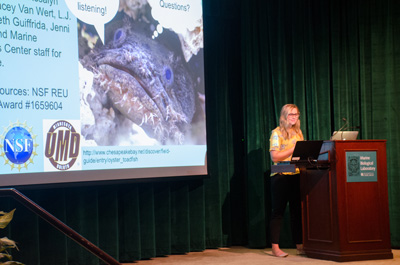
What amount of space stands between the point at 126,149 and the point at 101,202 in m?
0.58

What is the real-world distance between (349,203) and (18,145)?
9.20 feet

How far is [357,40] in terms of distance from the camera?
578 centimetres

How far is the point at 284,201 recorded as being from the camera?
16.1 feet

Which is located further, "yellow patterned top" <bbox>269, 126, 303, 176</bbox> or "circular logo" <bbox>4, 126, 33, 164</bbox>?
"yellow patterned top" <bbox>269, 126, 303, 176</bbox>

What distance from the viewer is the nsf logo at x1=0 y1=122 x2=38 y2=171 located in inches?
157

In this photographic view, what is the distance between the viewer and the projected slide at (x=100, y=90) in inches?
160

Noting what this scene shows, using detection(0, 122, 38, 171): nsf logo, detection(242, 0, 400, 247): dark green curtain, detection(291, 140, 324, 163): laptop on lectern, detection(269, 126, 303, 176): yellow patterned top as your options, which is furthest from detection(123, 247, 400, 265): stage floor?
detection(0, 122, 38, 171): nsf logo

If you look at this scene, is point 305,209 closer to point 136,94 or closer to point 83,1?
point 136,94

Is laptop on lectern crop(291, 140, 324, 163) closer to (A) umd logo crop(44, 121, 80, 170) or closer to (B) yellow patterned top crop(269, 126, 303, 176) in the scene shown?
(B) yellow patterned top crop(269, 126, 303, 176)

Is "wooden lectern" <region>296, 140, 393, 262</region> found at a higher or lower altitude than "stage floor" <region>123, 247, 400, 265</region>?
higher

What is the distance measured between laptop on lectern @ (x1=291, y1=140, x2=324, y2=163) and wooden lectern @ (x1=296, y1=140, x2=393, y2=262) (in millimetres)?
94

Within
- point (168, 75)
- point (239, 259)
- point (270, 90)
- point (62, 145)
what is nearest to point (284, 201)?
point (239, 259)

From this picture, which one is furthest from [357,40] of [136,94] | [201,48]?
[136,94]

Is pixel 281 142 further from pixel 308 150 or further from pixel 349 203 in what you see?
pixel 349 203
